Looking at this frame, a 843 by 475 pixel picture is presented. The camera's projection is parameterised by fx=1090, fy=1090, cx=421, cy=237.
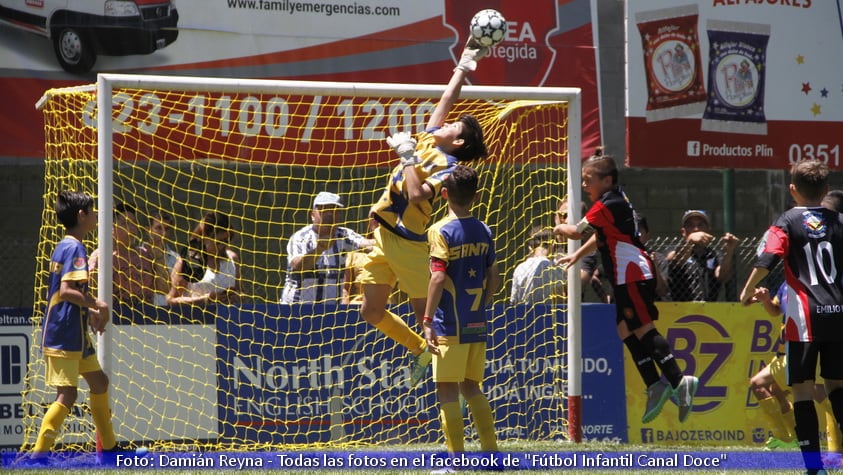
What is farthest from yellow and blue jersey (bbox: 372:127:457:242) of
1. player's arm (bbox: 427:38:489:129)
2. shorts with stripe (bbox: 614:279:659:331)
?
shorts with stripe (bbox: 614:279:659:331)

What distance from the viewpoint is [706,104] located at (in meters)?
12.6

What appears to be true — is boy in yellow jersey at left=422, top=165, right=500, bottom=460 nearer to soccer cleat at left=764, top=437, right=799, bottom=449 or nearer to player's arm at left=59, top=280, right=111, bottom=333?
player's arm at left=59, top=280, right=111, bottom=333

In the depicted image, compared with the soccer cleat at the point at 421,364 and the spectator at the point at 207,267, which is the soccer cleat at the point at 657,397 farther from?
the spectator at the point at 207,267

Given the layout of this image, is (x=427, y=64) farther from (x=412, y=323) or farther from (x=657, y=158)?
(x=412, y=323)

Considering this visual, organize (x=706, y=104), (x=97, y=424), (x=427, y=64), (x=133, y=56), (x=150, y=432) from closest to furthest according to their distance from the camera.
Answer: (x=97, y=424) < (x=150, y=432) < (x=133, y=56) < (x=427, y=64) < (x=706, y=104)

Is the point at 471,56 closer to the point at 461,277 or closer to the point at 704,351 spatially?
the point at 461,277

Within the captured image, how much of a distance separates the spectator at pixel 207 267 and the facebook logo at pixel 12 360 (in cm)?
122

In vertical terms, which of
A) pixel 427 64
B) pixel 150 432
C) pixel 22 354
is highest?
pixel 427 64

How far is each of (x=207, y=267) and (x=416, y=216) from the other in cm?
260

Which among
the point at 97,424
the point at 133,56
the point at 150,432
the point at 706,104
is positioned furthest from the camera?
the point at 706,104

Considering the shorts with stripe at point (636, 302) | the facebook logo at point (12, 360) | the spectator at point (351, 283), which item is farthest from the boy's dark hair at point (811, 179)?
the facebook logo at point (12, 360)

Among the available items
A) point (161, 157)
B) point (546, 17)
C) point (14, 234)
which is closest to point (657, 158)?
point (546, 17)

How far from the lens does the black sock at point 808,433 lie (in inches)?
237

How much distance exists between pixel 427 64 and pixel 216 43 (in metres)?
2.25
